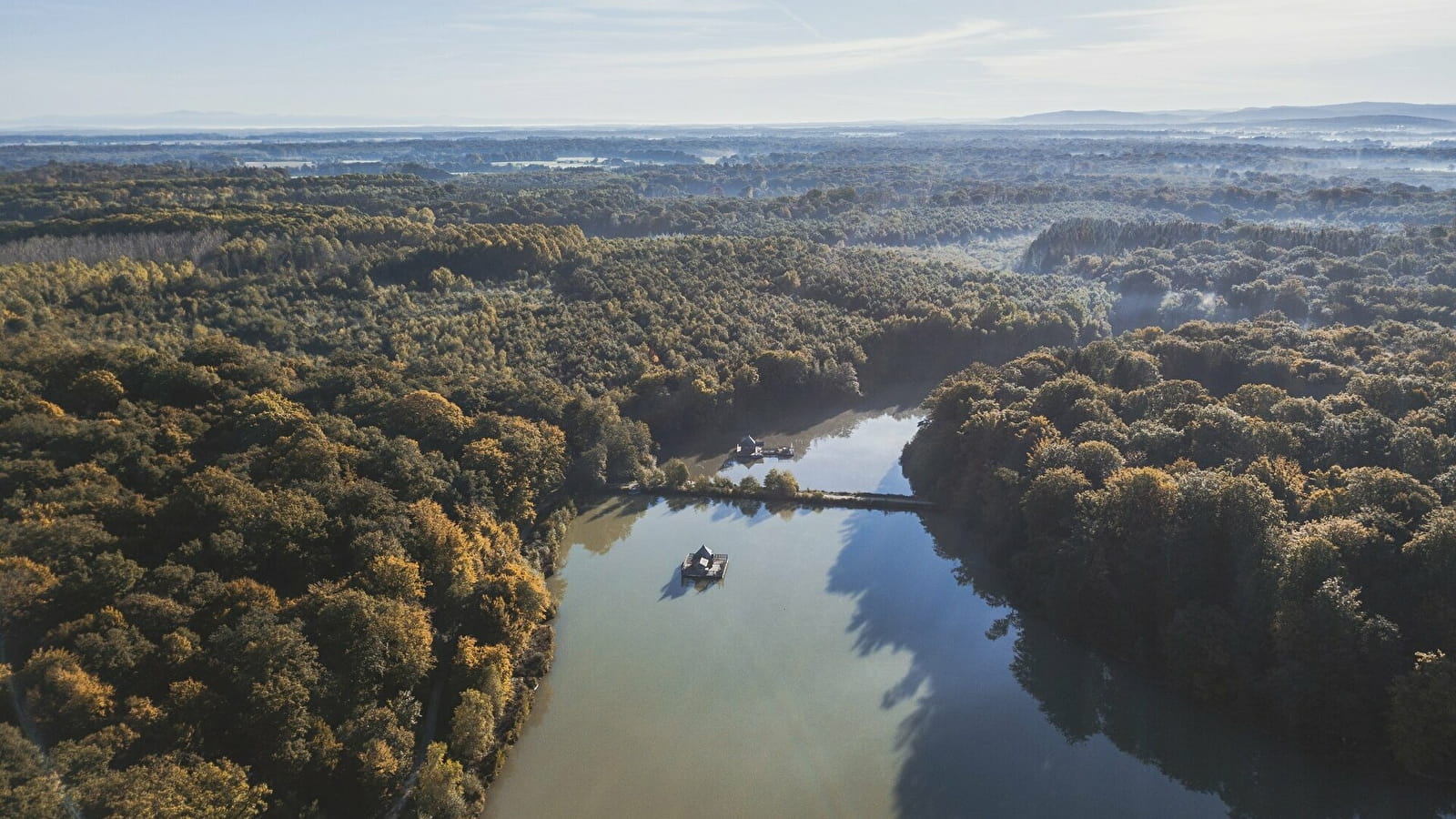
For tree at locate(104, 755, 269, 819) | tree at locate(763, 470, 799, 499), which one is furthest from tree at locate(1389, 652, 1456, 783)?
tree at locate(104, 755, 269, 819)

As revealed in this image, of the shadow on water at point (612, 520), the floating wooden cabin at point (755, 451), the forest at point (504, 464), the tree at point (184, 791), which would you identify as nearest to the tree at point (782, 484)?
the floating wooden cabin at point (755, 451)

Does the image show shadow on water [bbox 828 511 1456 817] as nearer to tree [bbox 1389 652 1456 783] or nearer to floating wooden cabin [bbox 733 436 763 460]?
tree [bbox 1389 652 1456 783]

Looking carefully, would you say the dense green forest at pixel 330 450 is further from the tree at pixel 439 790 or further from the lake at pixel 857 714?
Result: the lake at pixel 857 714

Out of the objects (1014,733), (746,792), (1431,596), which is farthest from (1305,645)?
(746,792)

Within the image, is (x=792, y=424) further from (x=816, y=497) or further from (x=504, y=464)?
(x=504, y=464)

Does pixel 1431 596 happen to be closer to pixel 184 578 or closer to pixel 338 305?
pixel 184 578

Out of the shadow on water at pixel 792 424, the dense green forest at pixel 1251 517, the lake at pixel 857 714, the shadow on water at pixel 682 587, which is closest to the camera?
the dense green forest at pixel 1251 517
